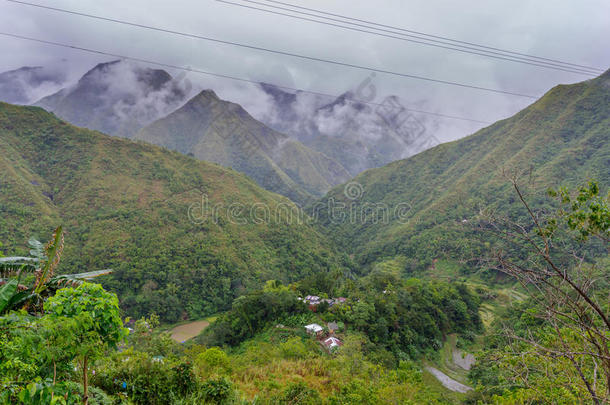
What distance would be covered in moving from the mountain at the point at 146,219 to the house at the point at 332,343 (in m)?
22.7

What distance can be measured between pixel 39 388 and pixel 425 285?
37.6 metres

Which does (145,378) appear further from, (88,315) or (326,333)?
(326,333)

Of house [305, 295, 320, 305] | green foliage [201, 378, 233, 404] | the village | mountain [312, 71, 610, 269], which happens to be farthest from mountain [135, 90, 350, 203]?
green foliage [201, 378, 233, 404]

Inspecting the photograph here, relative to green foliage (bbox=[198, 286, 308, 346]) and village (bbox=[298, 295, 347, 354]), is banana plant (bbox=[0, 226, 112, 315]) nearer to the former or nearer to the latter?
village (bbox=[298, 295, 347, 354])

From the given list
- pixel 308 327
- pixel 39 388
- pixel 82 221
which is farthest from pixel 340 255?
pixel 39 388

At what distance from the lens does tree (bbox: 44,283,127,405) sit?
2762 mm

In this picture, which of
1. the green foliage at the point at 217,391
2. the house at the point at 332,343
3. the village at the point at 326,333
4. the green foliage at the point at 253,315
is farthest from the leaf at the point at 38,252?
the green foliage at the point at 253,315

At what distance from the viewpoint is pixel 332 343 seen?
19.5 meters

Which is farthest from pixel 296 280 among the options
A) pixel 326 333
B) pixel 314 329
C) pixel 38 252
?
pixel 38 252

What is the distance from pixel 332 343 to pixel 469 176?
67022mm

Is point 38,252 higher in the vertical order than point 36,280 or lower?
higher

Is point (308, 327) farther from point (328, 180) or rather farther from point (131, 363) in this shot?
point (328, 180)

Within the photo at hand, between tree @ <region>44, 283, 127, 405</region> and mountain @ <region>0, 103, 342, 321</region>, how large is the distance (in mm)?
37739

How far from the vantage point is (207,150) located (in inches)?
6516
